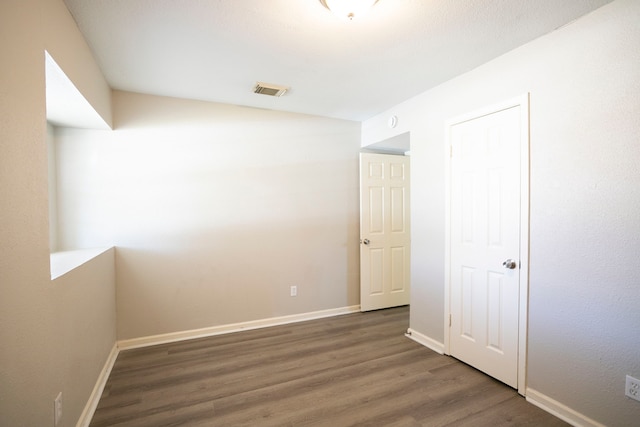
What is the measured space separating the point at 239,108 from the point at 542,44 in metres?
2.74

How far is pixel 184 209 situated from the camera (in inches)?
118

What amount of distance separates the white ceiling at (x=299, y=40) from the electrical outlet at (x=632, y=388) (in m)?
2.10

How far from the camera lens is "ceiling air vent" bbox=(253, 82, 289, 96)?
2.67 metres

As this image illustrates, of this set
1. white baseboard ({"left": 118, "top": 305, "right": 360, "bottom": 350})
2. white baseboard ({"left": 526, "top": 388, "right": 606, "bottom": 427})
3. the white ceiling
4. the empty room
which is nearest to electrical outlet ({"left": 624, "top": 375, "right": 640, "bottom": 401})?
the empty room

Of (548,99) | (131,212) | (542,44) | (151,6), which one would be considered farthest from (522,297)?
(131,212)

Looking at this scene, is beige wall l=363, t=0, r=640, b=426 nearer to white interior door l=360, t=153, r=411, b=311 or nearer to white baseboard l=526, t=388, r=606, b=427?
white baseboard l=526, t=388, r=606, b=427

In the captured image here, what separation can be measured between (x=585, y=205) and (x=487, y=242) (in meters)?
0.70

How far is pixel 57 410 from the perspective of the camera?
4.46 ft

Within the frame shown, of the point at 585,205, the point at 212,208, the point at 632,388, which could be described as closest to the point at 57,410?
the point at 212,208

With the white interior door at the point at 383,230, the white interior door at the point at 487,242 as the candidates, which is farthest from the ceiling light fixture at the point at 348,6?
the white interior door at the point at 383,230

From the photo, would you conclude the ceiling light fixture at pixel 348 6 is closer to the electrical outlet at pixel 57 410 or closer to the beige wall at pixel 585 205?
the beige wall at pixel 585 205

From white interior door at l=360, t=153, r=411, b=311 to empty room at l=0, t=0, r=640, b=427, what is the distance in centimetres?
4

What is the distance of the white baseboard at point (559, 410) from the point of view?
172 cm

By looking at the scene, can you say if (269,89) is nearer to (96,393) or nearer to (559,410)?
(96,393)
